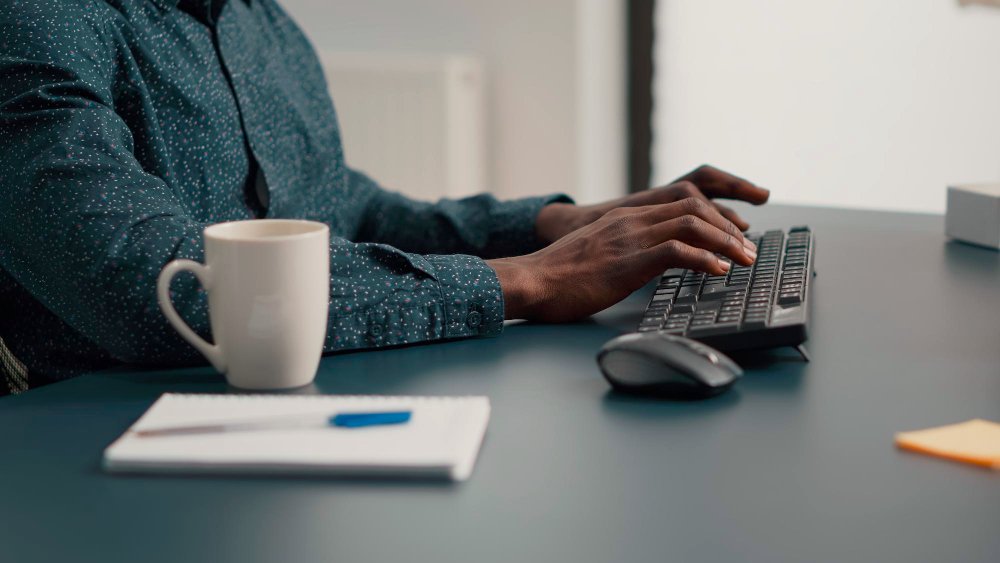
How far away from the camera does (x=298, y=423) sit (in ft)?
2.01

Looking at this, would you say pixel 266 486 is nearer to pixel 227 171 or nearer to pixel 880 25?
pixel 227 171

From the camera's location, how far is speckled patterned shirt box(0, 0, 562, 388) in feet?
2.50

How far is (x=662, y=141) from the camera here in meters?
3.04

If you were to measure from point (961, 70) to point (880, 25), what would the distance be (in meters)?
0.22

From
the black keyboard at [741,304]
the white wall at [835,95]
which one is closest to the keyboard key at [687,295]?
the black keyboard at [741,304]

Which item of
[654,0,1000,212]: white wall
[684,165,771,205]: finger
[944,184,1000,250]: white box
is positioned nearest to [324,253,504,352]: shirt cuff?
[684,165,771,205]: finger

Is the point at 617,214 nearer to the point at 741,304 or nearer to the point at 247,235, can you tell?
the point at 741,304

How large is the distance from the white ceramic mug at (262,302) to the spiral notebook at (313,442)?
0.16 ft

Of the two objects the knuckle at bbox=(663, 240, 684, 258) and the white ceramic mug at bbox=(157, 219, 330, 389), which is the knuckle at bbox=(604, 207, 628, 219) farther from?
the white ceramic mug at bbox=(157, 219, 330, 389)

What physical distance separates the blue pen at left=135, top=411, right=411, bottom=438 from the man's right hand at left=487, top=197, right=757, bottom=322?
27 centimetres

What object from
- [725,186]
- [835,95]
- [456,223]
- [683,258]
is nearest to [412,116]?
[835,95]

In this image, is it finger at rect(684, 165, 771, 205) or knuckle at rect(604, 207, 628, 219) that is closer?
knuckle at rect(604, 207, 628, 219)

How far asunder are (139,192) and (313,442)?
1.02 ft

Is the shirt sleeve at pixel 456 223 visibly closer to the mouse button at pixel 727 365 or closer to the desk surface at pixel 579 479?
the desk surface at pixel 579 479
